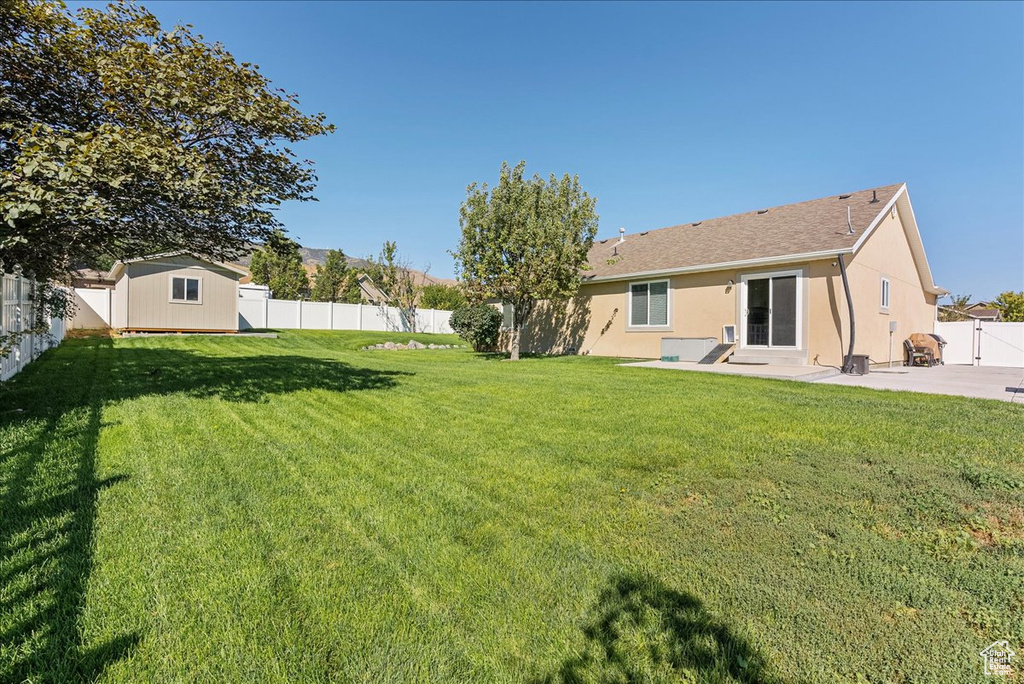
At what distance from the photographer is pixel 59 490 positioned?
10.0 feet

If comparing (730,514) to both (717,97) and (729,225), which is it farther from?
(717,97)

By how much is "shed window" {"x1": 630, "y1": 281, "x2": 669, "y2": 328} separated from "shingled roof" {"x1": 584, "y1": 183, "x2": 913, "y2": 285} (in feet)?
1.87

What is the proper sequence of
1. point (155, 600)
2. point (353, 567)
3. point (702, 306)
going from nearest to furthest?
point (155, 600), point (353, 567), point (702, 306)

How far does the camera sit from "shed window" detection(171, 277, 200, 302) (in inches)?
765

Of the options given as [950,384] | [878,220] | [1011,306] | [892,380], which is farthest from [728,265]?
[1011,306]

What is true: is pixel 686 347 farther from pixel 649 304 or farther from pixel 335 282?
pixel 335 282

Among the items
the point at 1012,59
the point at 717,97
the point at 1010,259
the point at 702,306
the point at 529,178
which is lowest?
the point at 702,306

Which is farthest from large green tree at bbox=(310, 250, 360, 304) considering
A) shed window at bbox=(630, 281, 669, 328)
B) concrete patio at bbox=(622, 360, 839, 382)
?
concrete patio at bbox=(622, 360, 839, 382)

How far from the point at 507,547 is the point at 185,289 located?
22.5 m

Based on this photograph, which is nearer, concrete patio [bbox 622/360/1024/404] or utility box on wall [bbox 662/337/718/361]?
concrete patio [bbox 622/360/1024/404]

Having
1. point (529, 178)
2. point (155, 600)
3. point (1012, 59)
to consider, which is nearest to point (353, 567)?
point (155, 600)

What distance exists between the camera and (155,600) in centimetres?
196

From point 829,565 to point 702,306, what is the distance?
36.6ft

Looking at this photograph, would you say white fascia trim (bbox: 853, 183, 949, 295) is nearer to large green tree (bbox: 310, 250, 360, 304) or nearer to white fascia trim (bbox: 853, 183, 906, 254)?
white fascia trim (bbox: 853, 183, 906, 254)
